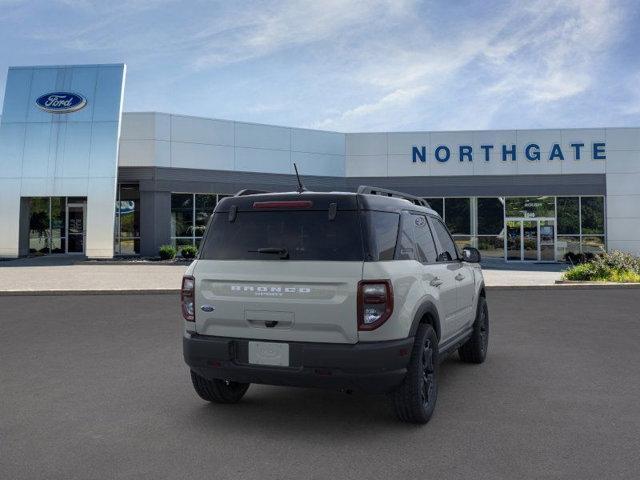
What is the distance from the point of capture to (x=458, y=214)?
3023 centimetres

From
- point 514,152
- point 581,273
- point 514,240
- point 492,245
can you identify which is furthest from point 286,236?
point 514,152

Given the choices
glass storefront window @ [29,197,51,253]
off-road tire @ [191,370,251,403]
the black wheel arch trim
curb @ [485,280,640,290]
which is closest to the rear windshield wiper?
the black wheel arch trim

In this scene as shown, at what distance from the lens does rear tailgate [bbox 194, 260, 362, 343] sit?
4281 mm

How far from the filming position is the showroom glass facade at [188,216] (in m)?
28.2

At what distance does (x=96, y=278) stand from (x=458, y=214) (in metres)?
18.7

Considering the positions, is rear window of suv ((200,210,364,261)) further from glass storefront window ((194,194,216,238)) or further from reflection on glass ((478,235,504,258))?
reflection on glass ((478,235,504,258))

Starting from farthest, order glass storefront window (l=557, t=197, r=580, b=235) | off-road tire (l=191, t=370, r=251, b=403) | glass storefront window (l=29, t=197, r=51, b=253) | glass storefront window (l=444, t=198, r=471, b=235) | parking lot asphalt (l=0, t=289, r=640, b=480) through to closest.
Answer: glass storefront window (l=444, t=198, r=471, b=235) < glass storefront window (l=557, t=197, r=580, b=235) < glass storefront window (l=29, t=197, r=51, b=253) < off-road tire (l=191, t=370, r=251, b=403) < parking lot asphalt (l=0, t=289, r=640, b=480)

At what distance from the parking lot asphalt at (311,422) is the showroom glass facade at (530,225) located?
22084 millimetres

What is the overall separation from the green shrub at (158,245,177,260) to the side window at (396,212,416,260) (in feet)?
70.7

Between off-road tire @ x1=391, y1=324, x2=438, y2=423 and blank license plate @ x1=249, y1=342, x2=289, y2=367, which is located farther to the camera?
off-road tire @ x1=391, y1=324, x2=438, y2=423

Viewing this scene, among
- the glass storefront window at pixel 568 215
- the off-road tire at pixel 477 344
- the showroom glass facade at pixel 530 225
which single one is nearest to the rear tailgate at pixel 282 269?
the off-road tire at pixel 477 344

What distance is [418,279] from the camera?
4.78m

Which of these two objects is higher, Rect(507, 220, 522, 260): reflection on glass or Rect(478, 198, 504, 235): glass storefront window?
Rect(478, 198, 504, 235): glass storefront window

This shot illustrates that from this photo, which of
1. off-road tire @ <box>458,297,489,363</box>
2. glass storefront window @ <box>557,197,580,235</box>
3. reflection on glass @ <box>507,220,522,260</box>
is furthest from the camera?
reflection on glass @ <box>507,220,522,260</box>
